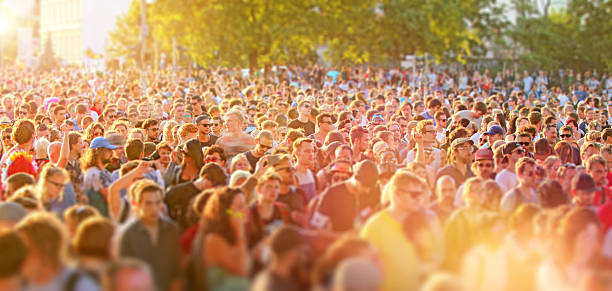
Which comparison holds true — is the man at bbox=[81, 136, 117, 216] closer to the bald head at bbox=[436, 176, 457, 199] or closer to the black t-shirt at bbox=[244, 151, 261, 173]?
the black t-shirt at bbox=[244, 151, 261, 173]

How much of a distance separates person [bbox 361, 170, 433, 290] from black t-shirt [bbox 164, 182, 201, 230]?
1784 mm

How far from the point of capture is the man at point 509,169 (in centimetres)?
941

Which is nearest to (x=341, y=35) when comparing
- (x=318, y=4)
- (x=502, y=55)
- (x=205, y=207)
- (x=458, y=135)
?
(x=318, y=4)

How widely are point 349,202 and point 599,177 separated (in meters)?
2.51

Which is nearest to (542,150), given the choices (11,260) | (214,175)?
(214,175)

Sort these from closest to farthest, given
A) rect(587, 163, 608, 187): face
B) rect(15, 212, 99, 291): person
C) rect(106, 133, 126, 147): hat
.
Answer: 1. rect(15, 212, 99, 291): person
2. rect(587, 163, 608, 187): face
3. rect(106, 133, 126, 147): hat

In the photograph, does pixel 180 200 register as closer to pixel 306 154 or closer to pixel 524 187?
pixel 306 154

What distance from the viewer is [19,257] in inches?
202

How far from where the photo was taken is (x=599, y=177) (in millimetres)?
8914

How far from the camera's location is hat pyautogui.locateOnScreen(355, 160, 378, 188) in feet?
26.5

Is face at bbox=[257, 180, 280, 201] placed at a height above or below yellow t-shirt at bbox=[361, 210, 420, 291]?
above

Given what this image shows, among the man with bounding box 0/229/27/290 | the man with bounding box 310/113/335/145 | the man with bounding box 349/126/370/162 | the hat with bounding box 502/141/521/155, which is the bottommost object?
the man with bounding box 0/229/27/290

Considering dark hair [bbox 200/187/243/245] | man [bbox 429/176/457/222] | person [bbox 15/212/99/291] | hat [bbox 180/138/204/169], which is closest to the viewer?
person [bbox 15/212/99/291]

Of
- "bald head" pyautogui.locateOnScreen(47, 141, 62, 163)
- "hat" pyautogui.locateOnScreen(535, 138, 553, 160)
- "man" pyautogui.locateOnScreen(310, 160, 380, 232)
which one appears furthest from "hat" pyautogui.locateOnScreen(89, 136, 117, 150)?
"hat" pyautogui.locateOnScreen(535, 138, 553, 160)
